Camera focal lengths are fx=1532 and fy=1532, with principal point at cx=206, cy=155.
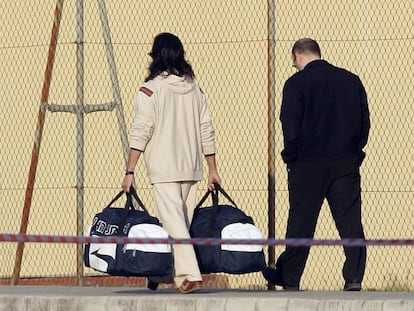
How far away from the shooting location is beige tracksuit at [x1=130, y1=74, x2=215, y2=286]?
415 inches

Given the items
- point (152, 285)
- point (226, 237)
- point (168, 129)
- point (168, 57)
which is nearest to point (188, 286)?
point (226, 237)

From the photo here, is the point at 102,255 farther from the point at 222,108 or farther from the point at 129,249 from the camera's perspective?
the point at 222,108

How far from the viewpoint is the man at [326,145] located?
1107 cm

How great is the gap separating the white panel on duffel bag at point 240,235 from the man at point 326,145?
0.71m

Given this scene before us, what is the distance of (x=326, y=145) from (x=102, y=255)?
6.01 feet

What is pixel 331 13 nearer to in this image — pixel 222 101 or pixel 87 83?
pixel 222 101

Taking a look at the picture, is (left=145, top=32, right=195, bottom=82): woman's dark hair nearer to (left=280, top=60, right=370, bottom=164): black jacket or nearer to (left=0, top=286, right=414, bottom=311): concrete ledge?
(left=280, top=60, right=370, bottom=164): black jacket

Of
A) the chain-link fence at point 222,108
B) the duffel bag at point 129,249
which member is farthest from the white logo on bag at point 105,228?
the chain-link fence at point 222,108

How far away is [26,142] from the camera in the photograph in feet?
47.9

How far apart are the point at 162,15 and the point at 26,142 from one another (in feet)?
5.89

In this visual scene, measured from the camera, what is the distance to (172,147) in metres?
10.6

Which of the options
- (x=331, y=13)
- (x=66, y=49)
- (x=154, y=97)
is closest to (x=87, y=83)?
(x=66, y=49)

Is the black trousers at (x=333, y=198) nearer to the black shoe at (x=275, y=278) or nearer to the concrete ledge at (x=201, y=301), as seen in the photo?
the black shoe at (x=275, y=278)

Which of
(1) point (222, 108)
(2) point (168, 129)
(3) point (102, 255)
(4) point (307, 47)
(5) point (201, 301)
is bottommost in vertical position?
(5) point (201, 301)
